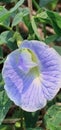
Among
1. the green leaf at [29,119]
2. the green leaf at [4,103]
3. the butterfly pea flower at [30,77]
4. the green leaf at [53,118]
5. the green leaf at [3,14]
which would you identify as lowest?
the green leaf at [29,119]

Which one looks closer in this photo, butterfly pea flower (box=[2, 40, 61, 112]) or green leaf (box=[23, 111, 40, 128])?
butterfly pea flower (box=[2, 40, 61, 112])

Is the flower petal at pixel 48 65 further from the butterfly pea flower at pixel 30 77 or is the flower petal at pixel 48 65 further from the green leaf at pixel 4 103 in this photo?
the green leaf at pixel 4 103

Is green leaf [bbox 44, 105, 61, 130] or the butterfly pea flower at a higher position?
the butterfly pea flower

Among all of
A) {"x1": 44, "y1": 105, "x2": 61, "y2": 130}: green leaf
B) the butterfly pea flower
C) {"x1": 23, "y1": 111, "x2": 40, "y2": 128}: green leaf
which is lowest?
{"x1": 23, "y1": 111, "x2": 40, "y2": 128}: green leaf

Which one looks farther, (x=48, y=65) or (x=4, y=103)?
(x=4, y=103)

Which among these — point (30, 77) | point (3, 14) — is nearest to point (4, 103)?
point (30, 77)

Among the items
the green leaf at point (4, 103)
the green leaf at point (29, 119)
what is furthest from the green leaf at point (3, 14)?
the green leaf at point (29, 119)

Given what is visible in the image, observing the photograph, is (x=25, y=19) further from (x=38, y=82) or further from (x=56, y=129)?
(x=56, y=129)

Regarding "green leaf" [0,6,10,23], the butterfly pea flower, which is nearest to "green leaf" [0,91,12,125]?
the butterfly pea flower

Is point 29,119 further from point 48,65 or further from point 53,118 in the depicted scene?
point 48,65

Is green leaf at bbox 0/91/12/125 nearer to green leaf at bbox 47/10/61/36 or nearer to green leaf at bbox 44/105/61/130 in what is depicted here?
green leaf at bbox 44/105/61/130
